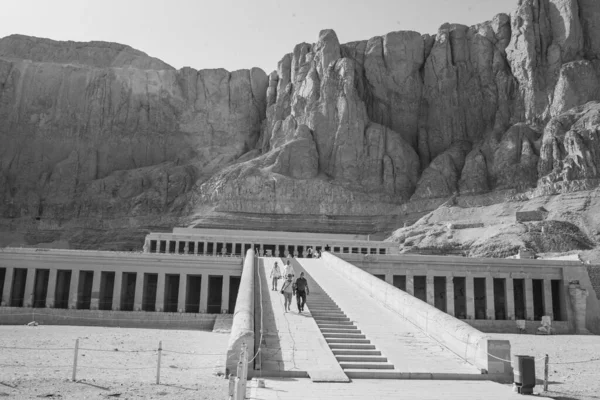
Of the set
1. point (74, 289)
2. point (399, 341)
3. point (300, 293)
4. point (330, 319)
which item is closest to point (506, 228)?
point (74, 289)

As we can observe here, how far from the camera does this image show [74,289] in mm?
44406

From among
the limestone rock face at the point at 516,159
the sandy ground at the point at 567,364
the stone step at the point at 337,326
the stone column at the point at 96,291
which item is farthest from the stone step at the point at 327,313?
the limestone rock face at the point at 516,159

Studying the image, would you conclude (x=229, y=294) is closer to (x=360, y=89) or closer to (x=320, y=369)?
(x=320, y=369)

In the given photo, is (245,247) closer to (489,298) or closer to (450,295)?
(450,295)

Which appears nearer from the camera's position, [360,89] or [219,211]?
[219,211]

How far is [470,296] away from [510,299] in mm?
3093

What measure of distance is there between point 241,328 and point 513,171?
80.1m

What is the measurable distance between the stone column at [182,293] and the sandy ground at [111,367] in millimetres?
13011

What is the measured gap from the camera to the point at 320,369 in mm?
15734

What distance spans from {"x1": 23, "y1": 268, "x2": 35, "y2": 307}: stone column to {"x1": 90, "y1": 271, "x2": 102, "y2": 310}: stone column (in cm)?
449

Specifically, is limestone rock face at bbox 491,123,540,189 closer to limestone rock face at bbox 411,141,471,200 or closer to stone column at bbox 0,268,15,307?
limestone rock face at bbox 411,141,471,200

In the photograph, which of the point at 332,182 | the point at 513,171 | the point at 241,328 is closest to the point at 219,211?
the point at 332,182

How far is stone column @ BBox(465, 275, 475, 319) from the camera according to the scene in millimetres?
43531

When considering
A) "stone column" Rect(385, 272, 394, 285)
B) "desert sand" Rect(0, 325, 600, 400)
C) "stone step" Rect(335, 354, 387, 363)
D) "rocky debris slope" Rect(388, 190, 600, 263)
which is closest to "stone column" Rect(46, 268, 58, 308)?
"desert sand" Rect(0, 325, 600, 400)
